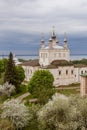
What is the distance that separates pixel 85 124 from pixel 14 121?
6.52 meters

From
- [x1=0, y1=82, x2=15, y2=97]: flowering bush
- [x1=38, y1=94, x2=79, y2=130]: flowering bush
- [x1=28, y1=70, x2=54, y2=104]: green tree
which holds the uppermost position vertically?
[x1=38, y1=94, x2=79, y2=130]: flowering bush

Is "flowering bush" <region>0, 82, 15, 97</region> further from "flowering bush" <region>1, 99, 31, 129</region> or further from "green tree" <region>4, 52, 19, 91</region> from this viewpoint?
"flowering bush" <region>1, 99, 31, 129</region>

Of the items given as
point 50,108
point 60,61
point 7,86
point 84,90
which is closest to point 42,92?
point 84,90

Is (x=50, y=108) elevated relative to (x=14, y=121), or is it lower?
elevated

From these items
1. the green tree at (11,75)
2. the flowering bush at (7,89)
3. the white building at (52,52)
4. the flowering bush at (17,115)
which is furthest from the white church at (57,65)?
the flowering bush at (17,115)

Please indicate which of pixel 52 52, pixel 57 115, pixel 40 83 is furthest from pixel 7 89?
pixel 57 115

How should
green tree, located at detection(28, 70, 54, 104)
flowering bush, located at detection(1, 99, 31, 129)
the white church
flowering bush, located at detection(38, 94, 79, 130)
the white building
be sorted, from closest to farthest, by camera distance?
flowering bush, located at detection(38, 94, 79, 130) < flowering bush, located at detection(1, 99, 31, 129) < green tree, located at detection(28, 70, 54, 104) < the white church < the white building

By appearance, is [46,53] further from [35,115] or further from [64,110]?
[64,110]

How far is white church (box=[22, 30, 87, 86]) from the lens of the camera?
54.2 meters

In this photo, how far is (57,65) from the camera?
54.5 meters

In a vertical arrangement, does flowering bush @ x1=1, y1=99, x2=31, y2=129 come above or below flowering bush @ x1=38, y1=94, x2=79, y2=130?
below

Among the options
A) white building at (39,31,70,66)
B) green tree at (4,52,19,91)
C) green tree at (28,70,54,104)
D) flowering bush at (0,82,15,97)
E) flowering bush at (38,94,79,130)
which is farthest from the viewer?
white building at (39,31,70,66)

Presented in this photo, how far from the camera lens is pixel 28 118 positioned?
28.8 metres

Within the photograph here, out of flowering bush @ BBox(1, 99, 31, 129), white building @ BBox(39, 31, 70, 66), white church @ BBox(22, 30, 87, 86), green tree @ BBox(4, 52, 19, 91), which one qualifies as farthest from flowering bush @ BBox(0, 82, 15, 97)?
flowering bush @ BBox(1, 99, 31, 129)
